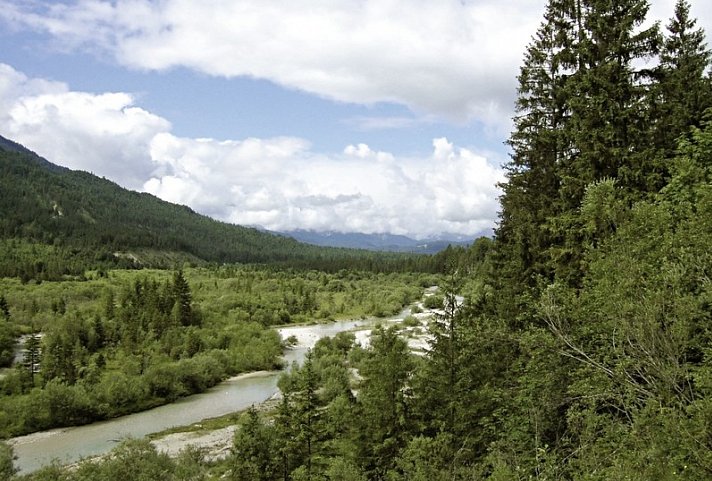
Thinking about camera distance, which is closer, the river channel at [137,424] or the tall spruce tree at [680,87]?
the tall spruce tree at [680,87]

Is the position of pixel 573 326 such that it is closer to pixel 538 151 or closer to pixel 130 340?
pixel 538 151

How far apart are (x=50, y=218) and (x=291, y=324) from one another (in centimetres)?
14790

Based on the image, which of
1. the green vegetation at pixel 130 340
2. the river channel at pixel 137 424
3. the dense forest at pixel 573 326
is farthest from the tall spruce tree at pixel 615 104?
the green vegetation at pixel 130 340

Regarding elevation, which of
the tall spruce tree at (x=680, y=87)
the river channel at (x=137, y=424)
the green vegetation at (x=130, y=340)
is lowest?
the river channel at (x=137, y=424)

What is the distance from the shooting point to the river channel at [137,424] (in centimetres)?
3481

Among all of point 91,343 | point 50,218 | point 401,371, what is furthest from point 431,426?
point 50,218

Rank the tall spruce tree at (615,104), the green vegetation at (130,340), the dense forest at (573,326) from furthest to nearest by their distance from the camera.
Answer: the green vegetation at (130,340), the tall spruce tree at (615,104), the dense forest at (573,326)

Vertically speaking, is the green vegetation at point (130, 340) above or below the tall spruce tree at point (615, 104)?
below

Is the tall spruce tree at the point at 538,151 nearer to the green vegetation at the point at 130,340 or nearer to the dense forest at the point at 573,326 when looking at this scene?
the dense forest at the point at 573,326

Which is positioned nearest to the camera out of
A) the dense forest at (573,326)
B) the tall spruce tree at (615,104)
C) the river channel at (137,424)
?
the dense forest at (573,326)

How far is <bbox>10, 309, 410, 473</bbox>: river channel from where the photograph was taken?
34812 mm

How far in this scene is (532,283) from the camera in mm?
21062

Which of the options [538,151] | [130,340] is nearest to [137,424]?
[130,340]

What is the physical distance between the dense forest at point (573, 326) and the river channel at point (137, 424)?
377 inches
